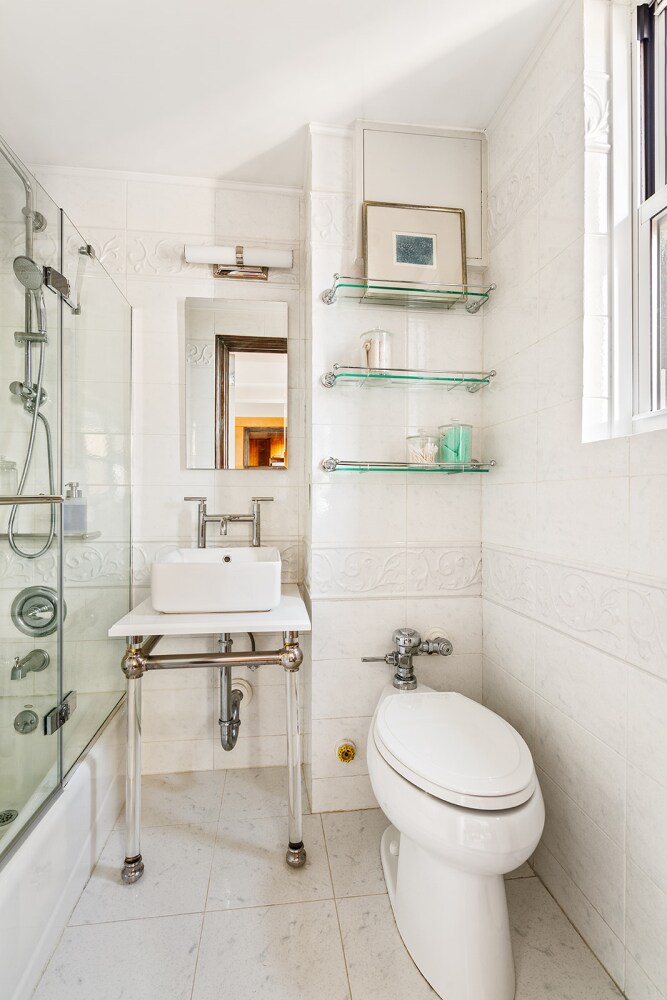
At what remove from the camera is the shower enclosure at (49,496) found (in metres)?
1.15

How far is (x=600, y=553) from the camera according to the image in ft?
3.66

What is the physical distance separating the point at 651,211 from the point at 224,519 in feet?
4.95

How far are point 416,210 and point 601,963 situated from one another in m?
2.09

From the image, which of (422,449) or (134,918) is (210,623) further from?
(422,449)

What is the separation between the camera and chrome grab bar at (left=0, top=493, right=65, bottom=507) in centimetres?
112

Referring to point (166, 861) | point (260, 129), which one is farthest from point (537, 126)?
point (166, 861)

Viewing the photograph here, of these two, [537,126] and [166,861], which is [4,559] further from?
[537,126]

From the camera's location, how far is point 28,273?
1215mm

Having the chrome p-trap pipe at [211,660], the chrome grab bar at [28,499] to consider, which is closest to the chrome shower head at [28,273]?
the chrome grab bar at [28,499]

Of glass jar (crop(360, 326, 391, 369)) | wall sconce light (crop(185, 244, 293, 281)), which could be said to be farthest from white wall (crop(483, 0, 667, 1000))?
wall sconce light (crop(185, 244, 293, 281))

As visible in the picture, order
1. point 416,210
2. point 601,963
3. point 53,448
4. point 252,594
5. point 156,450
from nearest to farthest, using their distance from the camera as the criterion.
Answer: point 601,963, point 53,448, point 252,594, point 416,210, point 156,450

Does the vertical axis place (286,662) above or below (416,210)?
below

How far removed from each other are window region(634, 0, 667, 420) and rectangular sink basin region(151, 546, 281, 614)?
1.05m

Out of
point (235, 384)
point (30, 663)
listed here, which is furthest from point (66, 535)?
point (235, 384)
